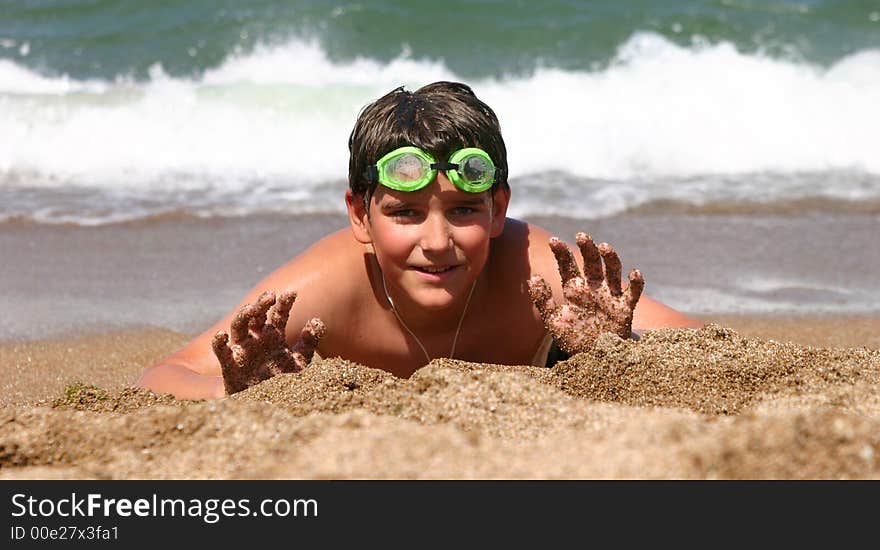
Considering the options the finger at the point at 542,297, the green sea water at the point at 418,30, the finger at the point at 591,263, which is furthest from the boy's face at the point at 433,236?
the green sea water at the point at 418,30

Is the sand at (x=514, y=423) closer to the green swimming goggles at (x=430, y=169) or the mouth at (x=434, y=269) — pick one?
the mouth at (x=434, y=269)

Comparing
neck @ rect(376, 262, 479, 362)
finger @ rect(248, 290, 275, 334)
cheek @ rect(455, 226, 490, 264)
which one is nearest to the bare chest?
neck @ rect(376, 262, 479, 362)

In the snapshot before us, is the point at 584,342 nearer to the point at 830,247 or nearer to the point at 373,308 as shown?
the point at 373,308

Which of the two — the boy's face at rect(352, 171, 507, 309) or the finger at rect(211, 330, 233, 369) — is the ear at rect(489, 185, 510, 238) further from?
the finger at rect(211, 330, 233, 369)

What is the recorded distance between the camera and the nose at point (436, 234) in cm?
350

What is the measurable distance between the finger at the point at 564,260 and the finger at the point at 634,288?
17 cm

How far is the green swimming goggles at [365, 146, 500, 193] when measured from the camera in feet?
11.4

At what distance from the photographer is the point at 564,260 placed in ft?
11.5

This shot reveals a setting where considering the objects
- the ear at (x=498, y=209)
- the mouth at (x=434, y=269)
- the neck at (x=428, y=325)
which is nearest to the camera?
the mouth at (x=434, y=269)

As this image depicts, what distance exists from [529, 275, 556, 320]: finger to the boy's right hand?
67 cm

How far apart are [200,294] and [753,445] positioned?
4.04m

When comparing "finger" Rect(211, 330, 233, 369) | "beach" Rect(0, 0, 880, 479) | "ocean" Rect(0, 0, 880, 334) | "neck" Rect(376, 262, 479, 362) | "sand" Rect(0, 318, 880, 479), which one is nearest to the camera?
"sand" Rect(0, 318, 880, 479)

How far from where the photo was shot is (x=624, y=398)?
2.97m
